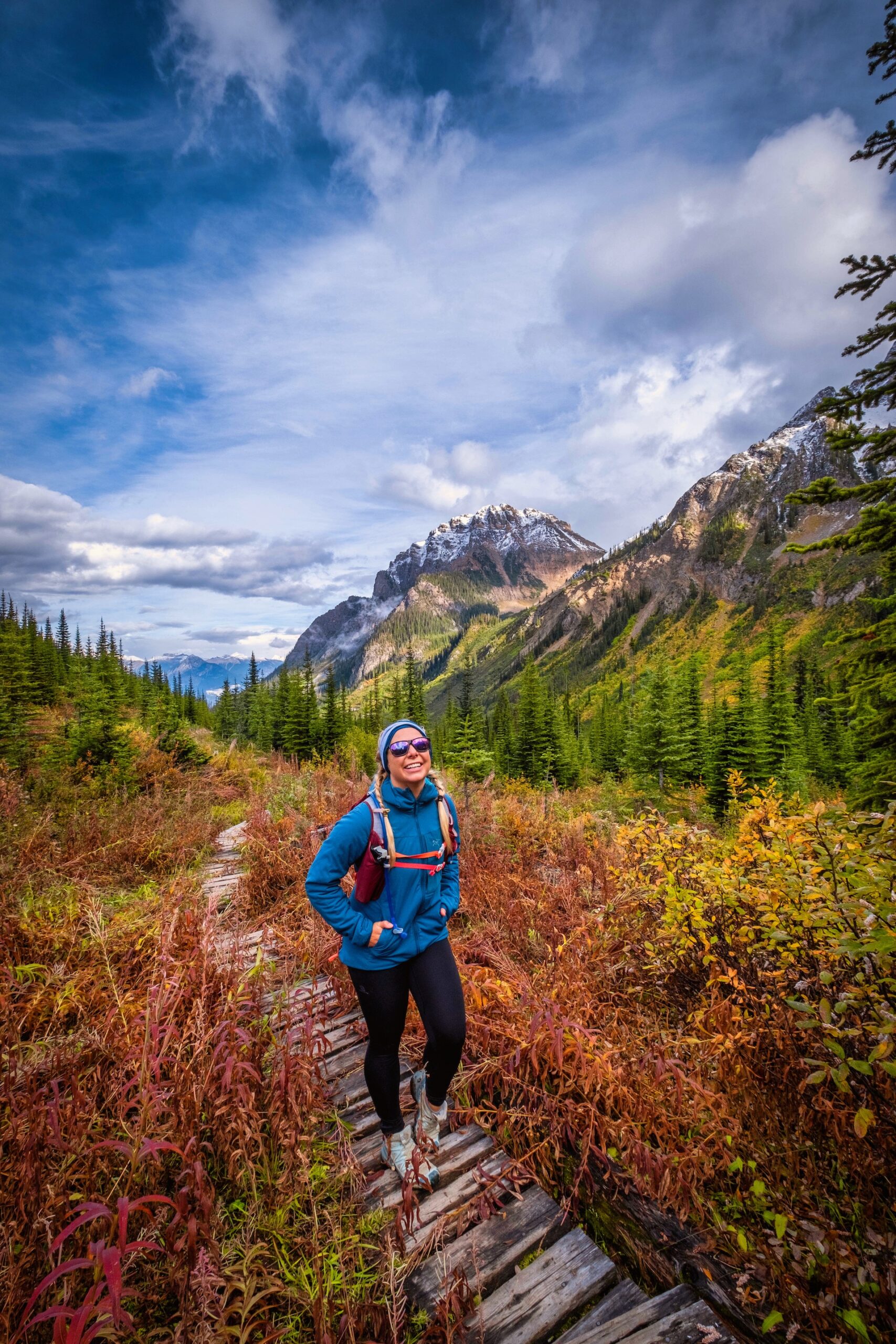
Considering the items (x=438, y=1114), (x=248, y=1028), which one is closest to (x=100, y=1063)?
(x=248, y=1028)

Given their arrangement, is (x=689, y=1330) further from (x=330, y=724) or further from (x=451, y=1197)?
(x=330, y=724)

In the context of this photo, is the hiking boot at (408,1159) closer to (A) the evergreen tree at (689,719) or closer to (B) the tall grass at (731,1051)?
(B) the tall grass at (731,1051)

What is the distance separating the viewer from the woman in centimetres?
312

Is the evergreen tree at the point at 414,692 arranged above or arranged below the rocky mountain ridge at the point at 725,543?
below

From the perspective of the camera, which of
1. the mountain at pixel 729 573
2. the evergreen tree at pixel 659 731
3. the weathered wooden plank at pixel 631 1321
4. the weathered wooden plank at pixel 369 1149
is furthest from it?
the mountain at pixel 729 573

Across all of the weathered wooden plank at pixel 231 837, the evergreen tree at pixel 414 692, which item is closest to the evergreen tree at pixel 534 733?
the evergreen tree at pixel 414 692

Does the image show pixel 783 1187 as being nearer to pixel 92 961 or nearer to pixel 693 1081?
pixel 693 1081

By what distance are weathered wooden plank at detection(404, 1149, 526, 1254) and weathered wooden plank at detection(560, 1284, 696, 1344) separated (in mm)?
711

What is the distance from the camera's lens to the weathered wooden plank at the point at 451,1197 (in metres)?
2.79

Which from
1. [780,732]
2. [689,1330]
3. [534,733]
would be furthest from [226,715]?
[689,1330]

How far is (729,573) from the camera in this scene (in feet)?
500

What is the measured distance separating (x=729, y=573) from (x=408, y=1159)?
175173 millimetres

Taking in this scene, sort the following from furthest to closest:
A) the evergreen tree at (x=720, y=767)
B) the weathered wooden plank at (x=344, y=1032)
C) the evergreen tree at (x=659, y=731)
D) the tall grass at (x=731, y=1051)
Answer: the evergreen tree at (x=659, y=731) → the evergreen tree at (x=720, y=767) → the weathered wooden plank at (x=344, y=1032) → the tall grass at (x=731, y=1051)

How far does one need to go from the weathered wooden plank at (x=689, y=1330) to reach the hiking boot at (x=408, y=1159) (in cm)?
119
